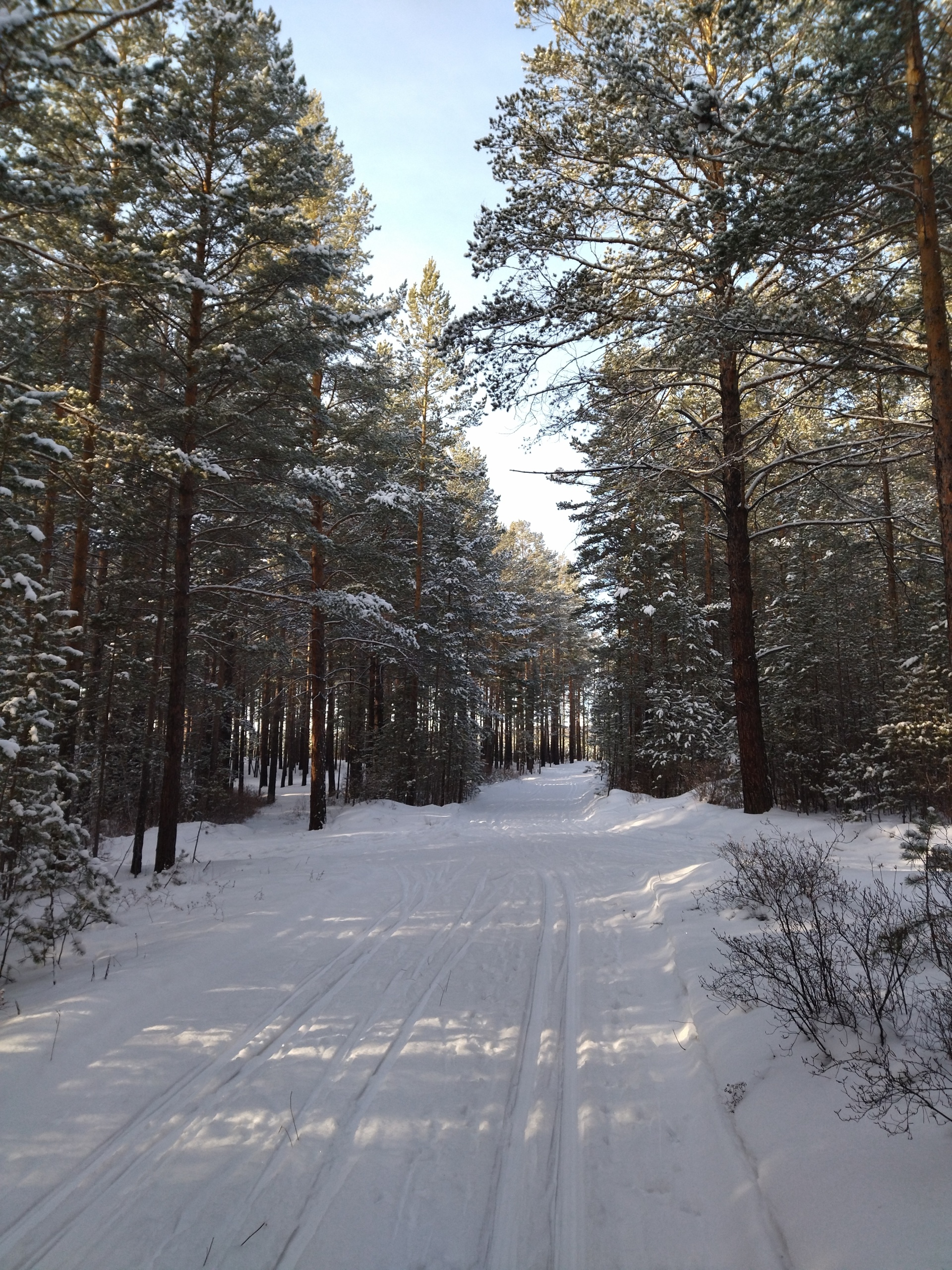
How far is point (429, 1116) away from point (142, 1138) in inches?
58.3

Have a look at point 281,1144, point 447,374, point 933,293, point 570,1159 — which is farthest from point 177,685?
point 447,374

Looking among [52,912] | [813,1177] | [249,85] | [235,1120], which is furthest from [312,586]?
[813,1177]

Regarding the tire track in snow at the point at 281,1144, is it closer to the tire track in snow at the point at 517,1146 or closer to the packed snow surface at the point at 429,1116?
the packed snow surface at the point at 429,1116

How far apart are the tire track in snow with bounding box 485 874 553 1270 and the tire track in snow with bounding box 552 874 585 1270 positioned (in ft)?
0.53

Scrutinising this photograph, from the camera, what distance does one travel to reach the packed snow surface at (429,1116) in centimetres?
252

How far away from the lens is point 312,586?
1703cm

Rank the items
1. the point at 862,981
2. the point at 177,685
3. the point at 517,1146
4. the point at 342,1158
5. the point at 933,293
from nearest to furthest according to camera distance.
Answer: the point at 342,1158 → the point at 517,1146 → the point at 862,981 → the point at 933,293 → the point at 177,685

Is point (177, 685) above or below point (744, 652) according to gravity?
below

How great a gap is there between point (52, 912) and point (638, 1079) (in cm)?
607

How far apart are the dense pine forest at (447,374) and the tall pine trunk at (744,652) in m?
0.07

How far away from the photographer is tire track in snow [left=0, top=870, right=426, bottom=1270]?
259 centimetres

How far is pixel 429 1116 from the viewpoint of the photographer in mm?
3352

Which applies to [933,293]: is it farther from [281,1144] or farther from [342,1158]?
[281,1144]

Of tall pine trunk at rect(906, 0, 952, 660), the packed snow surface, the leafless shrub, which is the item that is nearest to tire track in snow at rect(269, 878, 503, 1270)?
the packed snow surface
